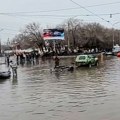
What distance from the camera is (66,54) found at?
106m

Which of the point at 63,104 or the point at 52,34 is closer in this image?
the point at 63,104

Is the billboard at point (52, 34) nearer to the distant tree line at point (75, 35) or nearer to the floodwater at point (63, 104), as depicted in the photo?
the distant tree line at point (75, 35)

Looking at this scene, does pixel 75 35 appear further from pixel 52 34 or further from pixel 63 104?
pixel 63 104

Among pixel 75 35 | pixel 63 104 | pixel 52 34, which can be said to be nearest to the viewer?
pixel 63 104

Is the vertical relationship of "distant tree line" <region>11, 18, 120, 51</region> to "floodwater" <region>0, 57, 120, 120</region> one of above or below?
above

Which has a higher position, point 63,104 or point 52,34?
point 52,34

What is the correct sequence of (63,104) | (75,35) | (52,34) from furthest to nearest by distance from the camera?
1. (75,35)
2. (52,34)
3. (63,104)

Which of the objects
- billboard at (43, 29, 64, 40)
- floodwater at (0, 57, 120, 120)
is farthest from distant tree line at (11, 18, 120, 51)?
floodwater at (0, 57, 120, 120)

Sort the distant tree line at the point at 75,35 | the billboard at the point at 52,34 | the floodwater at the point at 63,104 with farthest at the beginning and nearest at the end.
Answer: the distant tree line at the point at 75,35 → the billboard at the point at 52,34 → the floodwater at the point at 63,104

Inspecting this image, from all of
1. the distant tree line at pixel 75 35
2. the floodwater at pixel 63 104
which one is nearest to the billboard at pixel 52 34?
the distant tree line at pixel 75 35

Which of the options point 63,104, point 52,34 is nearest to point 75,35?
point 52,34

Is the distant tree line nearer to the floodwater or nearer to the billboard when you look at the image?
the billboard

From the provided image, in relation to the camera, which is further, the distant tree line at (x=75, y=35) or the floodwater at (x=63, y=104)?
the distant tree line at (x=75, y=35)

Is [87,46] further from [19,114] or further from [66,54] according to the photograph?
[19,114]
